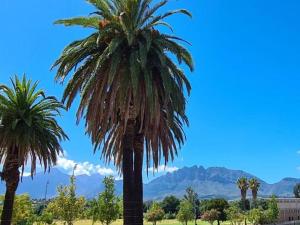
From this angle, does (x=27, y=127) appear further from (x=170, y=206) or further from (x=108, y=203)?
(x=170, y=206)

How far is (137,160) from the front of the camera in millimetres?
23266

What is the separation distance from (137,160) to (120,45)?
573 cm

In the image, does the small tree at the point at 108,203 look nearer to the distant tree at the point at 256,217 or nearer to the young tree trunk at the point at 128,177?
the young tree trunk at the point at 128,177

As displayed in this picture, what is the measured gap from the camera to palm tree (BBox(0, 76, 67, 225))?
3019 centimetres

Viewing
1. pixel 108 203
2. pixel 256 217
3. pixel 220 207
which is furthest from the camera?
pixel 220 207

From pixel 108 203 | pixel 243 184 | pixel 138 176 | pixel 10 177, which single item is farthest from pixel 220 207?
pixel 138 176

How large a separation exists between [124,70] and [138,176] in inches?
204

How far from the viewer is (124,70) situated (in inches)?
861

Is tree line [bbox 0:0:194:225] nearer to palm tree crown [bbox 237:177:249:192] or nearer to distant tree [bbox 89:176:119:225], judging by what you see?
distant tree [bbox 89:176:119:225]

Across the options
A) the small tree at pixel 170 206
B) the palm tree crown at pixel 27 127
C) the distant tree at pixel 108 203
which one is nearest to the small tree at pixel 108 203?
the distant tree at pixel 108 203

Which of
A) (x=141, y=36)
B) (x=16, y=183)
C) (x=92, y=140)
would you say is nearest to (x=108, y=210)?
(x=16, y=183)

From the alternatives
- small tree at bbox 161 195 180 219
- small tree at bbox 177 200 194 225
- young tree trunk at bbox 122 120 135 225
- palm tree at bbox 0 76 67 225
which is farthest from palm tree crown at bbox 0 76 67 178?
small tree at bbox 161 195 180 219

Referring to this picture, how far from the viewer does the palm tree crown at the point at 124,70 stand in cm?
2177

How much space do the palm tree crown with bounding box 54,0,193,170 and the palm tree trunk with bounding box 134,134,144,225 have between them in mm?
651
